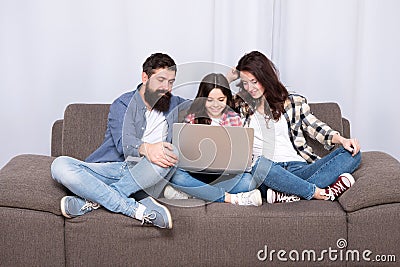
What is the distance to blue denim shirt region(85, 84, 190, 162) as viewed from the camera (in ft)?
10.2

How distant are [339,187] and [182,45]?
1.25 metres

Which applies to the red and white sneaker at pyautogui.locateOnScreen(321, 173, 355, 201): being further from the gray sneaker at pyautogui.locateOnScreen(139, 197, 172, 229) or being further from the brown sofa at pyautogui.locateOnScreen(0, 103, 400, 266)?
the gray sneaker at pyautogui.locateOnScreen(139, 197, 172, 229)

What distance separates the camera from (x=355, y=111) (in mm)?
3902

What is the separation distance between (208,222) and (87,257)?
0.48 metres

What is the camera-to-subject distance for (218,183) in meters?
3.00

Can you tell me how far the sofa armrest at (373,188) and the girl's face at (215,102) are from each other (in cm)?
63

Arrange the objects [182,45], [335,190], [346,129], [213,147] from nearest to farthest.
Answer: [213,147] < [335,190] < [346,129] < [182,45]

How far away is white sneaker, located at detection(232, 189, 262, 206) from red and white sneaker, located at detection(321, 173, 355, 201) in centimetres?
28

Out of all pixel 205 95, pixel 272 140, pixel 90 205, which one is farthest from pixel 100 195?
pixel 272 140

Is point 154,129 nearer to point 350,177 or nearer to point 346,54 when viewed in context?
point 350,177

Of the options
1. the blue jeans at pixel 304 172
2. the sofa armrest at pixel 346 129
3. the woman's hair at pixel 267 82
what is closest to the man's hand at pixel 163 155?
→ the blue jeans at pixel 304 172

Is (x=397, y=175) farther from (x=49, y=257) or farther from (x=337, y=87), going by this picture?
(x=49, y=257)

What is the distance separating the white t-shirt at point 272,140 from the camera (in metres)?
3.20

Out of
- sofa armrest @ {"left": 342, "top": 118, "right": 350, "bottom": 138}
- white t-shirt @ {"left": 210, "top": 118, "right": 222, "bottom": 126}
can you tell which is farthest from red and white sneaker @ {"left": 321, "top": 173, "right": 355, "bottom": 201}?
white t-shirt @ {"left": 210, "top": 118, "right": 222, "bottom": 126}
